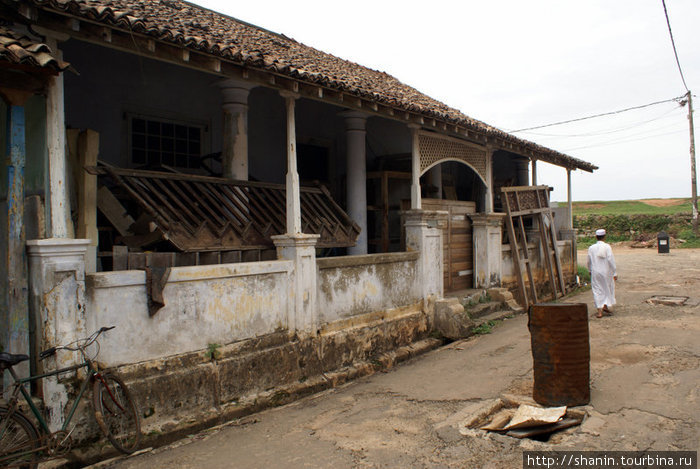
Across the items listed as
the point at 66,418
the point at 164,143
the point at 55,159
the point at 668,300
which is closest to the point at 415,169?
the point at 164,143

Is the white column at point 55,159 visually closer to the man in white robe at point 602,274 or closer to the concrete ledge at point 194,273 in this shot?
the concrete ledge at point 194,273

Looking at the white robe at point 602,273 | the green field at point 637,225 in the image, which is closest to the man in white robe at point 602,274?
the white robe at point 602,273

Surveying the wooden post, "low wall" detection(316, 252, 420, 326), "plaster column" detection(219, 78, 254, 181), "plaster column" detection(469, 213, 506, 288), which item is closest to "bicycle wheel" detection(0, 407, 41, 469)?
the wooden post

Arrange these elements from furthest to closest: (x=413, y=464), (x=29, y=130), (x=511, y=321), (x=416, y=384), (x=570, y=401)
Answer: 1. (x=511, y=321)
2. (x=416, y=384)
3. (x=570, y=401)
4. (x=29, y=130)
5. (x=413, y=464)

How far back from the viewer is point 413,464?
164 inches

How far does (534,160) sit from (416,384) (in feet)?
29.5

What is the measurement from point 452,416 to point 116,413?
3.10 metres

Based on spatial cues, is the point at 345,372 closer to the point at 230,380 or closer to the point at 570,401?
the point at 230,380

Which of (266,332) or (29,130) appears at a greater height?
(29,130)

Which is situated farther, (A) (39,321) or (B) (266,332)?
(B) (266,332)

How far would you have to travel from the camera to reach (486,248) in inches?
437

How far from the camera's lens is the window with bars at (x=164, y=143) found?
7.57m

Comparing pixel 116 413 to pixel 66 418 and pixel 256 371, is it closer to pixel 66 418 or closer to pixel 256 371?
pixel 66 418

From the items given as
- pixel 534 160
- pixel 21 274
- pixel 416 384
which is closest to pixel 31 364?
pixel 21 274
